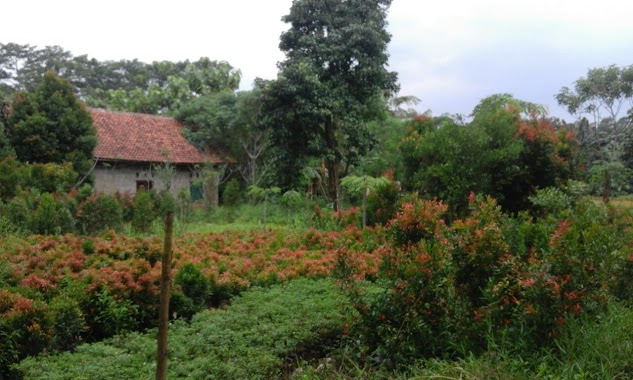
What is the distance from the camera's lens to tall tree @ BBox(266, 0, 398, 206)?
16.1 metres

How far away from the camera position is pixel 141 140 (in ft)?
67.5

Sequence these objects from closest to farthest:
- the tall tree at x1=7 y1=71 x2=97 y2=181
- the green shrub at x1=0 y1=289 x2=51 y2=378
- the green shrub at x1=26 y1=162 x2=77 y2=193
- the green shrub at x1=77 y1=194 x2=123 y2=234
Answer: the green shrub at x1=0 y1=289 x2=51 y2=378 < the green shrub at x1=77 y1=194 x2=123 y2=234 < the green shrub at x1=26 y1=162 x2=77 y2=193 < the tall tree at x1=7 y1=71 x2=97 y2=181

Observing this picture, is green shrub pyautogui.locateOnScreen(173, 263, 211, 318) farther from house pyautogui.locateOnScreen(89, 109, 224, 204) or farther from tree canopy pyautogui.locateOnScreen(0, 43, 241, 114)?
tree canopy pyautogui.locateOnScreen(0, 43, 241, 114)

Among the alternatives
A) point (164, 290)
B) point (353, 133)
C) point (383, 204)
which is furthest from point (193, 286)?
point (353, 133)

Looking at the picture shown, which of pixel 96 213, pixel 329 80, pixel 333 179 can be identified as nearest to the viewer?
pixel 96 213

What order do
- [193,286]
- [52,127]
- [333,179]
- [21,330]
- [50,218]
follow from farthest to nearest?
[333,179] < [52,127] < [50,218] < [193,286] < [21,330]

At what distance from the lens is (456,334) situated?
4.39 m

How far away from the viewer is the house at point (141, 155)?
749 inches

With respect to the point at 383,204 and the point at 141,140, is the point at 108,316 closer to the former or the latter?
the point at 383,204

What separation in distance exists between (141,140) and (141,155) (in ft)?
3.28

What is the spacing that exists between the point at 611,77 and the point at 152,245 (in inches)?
887

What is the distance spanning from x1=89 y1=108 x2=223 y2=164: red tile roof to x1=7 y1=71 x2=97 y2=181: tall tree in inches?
67.4

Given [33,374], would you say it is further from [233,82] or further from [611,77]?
[611,77]

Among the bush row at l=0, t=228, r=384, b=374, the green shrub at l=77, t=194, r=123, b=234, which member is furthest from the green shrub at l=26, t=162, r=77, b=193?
the bush row at l=0, t=228, r=384, b=374
